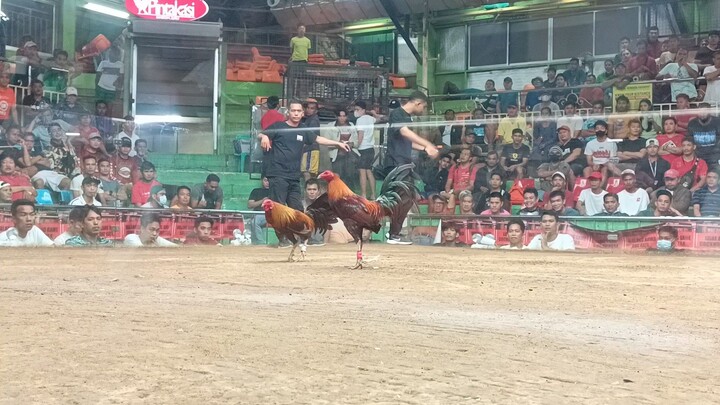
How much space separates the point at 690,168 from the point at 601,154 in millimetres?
1051

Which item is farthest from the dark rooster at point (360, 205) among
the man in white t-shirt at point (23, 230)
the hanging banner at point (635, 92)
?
the hanging banner at point (635, 92)

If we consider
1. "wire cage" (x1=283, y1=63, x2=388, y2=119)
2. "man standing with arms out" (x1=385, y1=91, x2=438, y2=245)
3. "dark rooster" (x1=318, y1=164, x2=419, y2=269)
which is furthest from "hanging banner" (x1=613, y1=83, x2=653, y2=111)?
"dark rooster" (x1=318, y1=164, x2=419, y2=269)

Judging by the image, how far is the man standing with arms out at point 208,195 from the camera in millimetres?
9664

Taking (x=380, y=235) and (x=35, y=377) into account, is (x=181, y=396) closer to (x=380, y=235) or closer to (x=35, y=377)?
(x=35, y=377)

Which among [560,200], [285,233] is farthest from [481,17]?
[285,233]

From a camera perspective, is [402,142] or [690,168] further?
[690,168]

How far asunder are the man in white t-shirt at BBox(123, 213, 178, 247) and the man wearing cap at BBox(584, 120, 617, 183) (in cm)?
528

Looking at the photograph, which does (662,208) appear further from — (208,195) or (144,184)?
(144,184)

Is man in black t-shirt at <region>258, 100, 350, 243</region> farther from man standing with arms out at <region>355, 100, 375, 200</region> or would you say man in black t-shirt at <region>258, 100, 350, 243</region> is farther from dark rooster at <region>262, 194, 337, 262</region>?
dark rooster at <region>262, 194, 337, 262</region>

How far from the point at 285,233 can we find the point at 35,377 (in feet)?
15.6

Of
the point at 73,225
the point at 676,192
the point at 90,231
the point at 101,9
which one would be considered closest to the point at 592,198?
the point at 676,192

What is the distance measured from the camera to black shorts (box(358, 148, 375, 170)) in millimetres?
9859

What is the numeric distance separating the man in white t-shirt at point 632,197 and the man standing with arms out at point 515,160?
127 cm

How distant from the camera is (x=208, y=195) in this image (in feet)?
32.0
